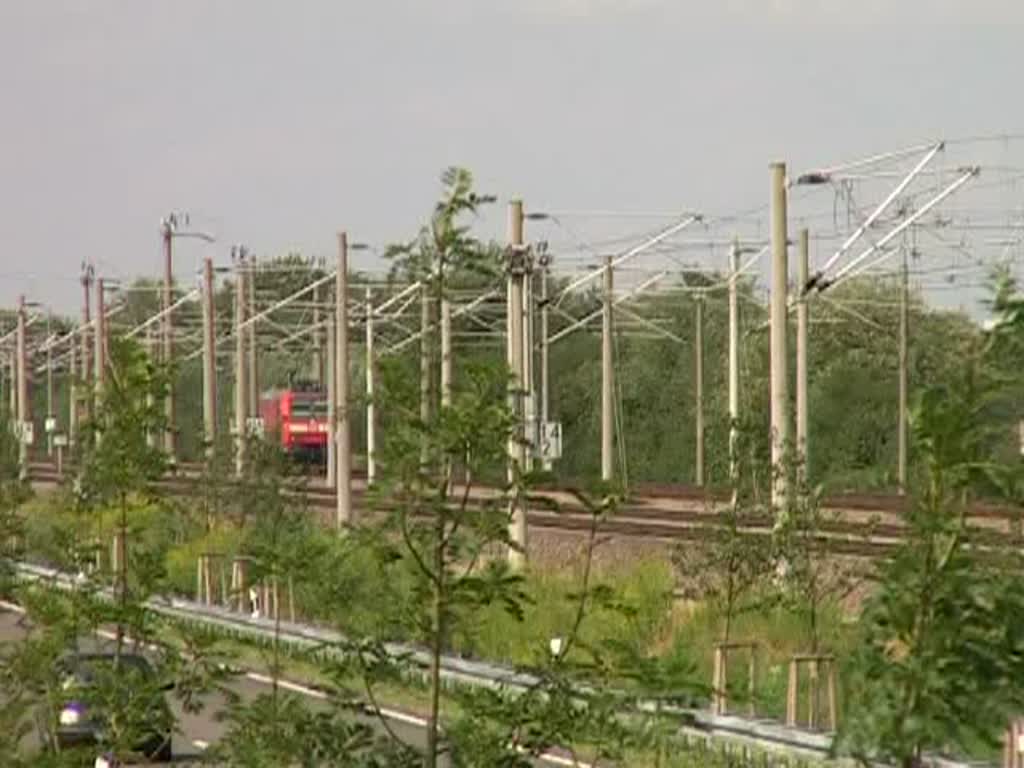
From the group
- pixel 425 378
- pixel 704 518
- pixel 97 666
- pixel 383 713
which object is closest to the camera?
pixel 425 378

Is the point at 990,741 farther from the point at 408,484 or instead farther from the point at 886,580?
the point at 408,484

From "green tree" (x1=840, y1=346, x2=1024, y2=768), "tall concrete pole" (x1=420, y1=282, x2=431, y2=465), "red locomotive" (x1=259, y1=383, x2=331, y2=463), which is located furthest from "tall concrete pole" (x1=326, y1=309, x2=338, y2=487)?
"green tree" (x1=840, y1=346, x2=1024, y2=768)

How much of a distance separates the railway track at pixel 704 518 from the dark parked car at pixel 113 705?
137 cm

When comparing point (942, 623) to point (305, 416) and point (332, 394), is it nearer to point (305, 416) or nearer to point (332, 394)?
point (332, 394)

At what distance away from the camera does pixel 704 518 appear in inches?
1165

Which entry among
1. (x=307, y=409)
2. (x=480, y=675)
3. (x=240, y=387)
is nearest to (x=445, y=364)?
(x=480, y=675)

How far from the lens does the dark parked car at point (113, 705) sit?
11.9m

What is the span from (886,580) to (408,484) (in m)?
2.78

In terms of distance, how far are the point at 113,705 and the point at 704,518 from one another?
1826 centimetres

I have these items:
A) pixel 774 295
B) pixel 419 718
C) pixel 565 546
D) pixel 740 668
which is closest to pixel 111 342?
pixel 419 718

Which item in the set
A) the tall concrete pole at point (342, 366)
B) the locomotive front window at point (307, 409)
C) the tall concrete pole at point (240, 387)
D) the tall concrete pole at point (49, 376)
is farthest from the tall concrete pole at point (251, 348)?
the tall concrete pole at point (342, 366)

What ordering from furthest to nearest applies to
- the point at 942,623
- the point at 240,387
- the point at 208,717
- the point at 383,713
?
the point at 240,387, the point at 208,717, the point at 383,713, the point at 942,623

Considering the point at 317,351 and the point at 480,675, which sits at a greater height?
the point at 317,351

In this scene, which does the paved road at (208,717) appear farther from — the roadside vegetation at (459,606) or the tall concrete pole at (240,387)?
the tall concrete pole at (240,387)
